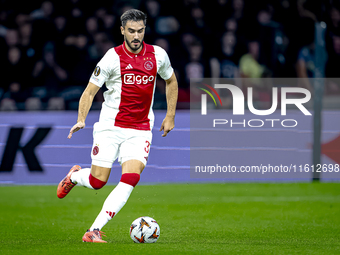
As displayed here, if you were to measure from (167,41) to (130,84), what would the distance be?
6.14m

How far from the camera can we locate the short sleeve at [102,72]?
5711mm

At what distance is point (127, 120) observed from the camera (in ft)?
19.4

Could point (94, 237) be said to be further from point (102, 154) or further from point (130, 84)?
point (130, 84)

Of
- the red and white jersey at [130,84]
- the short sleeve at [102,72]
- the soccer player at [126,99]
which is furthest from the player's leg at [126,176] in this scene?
the short sleeve at [102,72]

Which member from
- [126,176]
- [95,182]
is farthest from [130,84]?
[95,182]

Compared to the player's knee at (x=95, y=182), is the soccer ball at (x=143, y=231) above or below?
below

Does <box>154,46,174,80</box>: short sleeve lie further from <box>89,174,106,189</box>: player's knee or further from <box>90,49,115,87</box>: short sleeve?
A: <box>89,174,106,189</box>: player's knee

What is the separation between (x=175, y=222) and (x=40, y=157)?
155 inches

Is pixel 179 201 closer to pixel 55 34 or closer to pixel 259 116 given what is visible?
pixel 259 116

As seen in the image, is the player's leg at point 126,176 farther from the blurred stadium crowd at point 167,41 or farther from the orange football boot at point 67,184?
the blurred stadium crowd at point 167,41

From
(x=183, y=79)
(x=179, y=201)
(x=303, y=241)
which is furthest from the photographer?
(x=183, y=79)

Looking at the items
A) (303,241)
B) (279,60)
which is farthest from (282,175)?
(303,241)

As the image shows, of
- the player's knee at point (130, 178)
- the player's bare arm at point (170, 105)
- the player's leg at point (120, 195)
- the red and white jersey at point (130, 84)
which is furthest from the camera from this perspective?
the player's bare arm at point (170, 105)

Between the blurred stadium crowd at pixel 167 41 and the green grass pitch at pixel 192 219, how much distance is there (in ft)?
6.16
